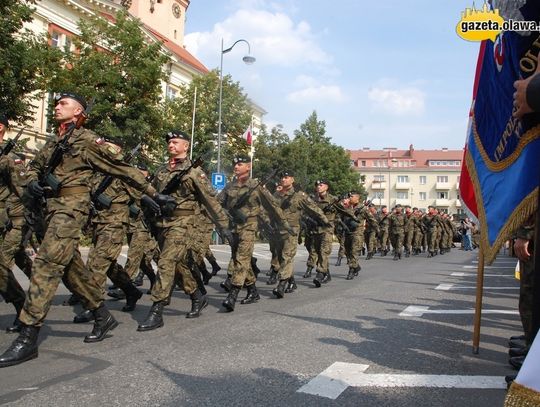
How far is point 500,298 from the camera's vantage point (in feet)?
29.9

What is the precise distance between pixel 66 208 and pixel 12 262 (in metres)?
1.81

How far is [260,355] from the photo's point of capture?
4.55m

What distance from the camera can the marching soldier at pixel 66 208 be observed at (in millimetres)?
4391

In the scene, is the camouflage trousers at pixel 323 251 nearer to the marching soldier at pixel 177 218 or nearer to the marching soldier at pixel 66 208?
the marching soldier at pixel 177 218

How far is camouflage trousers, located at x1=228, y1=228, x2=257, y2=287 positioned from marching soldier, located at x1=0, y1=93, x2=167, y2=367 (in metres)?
2.23

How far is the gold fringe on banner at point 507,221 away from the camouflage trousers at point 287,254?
177 inches

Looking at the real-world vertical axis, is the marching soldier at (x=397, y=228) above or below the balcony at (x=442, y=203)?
below

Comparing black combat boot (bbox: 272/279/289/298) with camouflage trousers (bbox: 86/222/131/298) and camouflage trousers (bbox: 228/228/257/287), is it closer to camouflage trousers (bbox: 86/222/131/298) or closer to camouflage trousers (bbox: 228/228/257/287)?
camouflage trousers (bbox: 228/228/257/287)

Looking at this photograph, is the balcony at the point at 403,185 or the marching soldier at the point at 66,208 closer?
the marching soldier at the point at 66,208

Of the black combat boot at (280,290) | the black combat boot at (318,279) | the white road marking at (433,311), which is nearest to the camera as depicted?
the white road marking at (433,311)

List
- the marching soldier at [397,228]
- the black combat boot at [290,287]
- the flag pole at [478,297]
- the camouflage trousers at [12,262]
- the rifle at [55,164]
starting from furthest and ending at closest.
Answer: the marching soldier at [397,228] < the black combat boot at [290,287] < the camouflage trousers at [12,262] < the rifle at [55,164] < the flag pole at [478,297]

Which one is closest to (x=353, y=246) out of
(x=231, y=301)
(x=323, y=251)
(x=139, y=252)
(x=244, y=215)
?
(x=323, y=251)

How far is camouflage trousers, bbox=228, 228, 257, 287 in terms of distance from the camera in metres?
7.19

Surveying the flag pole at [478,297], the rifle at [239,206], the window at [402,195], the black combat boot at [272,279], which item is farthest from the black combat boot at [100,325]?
the window at [402,195]
